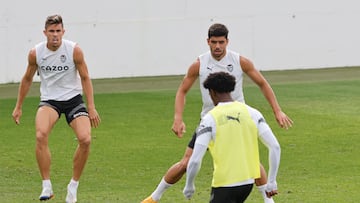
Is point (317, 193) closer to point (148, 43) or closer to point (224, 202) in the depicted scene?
point (224, 202)

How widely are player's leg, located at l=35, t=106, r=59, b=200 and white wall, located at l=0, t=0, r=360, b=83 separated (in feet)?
53.8

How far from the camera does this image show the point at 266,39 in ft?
98.8

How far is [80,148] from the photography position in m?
11.7

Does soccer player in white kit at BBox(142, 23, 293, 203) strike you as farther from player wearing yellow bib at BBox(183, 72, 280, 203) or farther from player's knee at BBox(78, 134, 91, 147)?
player wearing yellow bib at BBox(183, 72, 280, 203)

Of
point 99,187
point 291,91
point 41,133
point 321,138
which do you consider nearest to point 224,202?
point 41,133

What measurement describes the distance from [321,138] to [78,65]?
19.2 ft

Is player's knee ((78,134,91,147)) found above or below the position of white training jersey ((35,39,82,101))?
below

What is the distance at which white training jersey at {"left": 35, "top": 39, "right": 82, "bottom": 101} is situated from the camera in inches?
462

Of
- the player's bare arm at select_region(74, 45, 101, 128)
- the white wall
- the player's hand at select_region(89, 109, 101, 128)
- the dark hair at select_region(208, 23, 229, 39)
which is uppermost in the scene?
the dark hair at select_region(208, 23, 229, 39)

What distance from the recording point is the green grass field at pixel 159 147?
40.0 ft

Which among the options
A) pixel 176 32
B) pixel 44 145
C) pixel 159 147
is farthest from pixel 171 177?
pixel 176 32

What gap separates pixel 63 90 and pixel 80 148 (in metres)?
0.71

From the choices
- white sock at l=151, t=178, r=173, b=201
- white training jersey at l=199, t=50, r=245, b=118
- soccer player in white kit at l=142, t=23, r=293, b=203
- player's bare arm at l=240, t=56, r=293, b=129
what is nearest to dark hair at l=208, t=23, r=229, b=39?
soccer player in white kit at l=142, t=23, r=293, b=203

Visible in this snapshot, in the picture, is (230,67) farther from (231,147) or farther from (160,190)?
(231,147)
